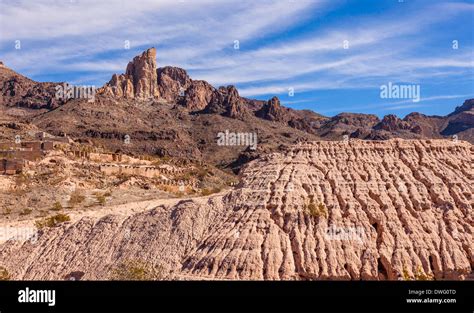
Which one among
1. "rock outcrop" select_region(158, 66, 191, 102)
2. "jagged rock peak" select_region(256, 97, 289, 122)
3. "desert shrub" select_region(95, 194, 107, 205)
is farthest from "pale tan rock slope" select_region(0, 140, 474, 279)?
"rock outcrop" select_region(158, 66, 191, 102)

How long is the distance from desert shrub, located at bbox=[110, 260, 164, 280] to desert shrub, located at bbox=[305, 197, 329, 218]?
23.7 ft

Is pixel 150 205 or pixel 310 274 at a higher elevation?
pixel 150 205

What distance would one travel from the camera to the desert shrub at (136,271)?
86.2 ft

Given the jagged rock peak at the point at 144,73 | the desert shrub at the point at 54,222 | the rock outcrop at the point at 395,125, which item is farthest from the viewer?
the jagged rock peak at the point at 144,73

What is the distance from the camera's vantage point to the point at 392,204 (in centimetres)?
2958

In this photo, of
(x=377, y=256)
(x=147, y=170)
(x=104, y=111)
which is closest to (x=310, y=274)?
(x=377, y=256)

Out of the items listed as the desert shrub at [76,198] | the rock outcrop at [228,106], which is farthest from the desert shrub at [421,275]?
the rock outcrop at [228,106]

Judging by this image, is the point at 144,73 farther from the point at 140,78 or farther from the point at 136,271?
the point at 136,271

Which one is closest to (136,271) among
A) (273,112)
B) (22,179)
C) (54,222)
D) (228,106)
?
(54,222)

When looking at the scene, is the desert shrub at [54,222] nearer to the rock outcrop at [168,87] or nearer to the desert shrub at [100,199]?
the desert shrub at [100,199]

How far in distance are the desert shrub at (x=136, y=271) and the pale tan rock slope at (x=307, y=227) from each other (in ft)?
1.41

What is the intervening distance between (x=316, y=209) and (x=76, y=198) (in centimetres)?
2985
